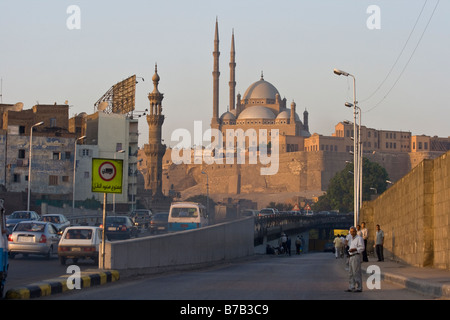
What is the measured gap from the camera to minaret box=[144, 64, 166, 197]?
116188 millimetres

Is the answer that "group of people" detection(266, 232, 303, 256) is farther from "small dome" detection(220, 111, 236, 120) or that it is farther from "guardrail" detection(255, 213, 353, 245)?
"small dome" detection(220, 111, 236, 120)

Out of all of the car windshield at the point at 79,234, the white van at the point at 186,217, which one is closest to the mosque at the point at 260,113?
the white van at the point at 186,217

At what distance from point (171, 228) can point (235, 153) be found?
127674 millimetres

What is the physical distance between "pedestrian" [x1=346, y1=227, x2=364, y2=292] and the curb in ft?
17.3

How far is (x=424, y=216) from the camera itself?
2220 centimetres

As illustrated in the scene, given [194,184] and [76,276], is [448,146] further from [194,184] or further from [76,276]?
[76,276]

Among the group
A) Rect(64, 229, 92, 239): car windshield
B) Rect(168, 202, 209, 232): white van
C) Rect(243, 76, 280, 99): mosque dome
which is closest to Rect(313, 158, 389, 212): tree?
Rect(243, 76, 280, 99): mosque dome

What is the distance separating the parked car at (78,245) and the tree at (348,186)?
3421 inches

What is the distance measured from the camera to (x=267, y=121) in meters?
177

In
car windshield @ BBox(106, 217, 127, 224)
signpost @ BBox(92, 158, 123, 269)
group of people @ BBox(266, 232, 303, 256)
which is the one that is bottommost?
group of people @ BBox(266, 232, 303, 256)

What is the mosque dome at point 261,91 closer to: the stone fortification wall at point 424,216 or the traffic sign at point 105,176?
the stone fortification wall at point 424,216

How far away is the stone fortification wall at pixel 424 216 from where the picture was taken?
20344 mm
